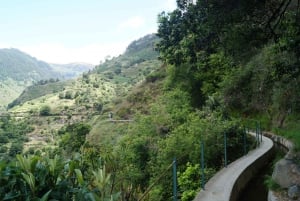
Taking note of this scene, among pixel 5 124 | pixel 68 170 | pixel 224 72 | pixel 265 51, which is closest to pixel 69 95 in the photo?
pixel 5 124

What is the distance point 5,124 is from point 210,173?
88.6 meters

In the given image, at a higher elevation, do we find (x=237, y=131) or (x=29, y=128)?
(x=237, y=131)

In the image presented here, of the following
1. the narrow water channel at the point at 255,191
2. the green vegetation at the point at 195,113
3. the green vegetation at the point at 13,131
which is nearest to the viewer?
the green vegetation at the point at 195,113

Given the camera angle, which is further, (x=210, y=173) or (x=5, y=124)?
(x=5, y=124)

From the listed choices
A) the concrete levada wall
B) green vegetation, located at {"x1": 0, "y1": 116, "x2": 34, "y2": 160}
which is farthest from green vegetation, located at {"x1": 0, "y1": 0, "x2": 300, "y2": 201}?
green vegetation, located at {"x1": 0, "y1": 116, "x2": 34, "y2": 160}

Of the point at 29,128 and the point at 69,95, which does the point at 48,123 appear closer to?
the point at 29,128

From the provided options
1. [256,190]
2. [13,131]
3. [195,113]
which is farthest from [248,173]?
Answer: [13,131]

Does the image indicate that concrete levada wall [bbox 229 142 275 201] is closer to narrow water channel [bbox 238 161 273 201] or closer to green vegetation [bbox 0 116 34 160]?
narrow water channel [bbox 238 161 273 201]

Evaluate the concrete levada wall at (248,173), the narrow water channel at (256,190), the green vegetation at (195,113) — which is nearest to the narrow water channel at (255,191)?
the narrow water channel at (256,190)

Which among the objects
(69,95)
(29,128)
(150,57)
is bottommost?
(29,128)

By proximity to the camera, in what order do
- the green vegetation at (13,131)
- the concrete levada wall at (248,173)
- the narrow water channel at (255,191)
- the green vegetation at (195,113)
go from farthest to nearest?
the green vegetation at (13,131) < the narrow water channel at (255,191) < the concrete levada wall at (248,173) < the green vegetation at (195,113)

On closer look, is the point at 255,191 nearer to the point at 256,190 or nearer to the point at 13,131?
the point at 256,190

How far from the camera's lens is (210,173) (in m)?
10.9

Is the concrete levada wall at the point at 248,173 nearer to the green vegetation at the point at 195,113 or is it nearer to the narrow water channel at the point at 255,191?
the narrow water channel at the point at 255,191
